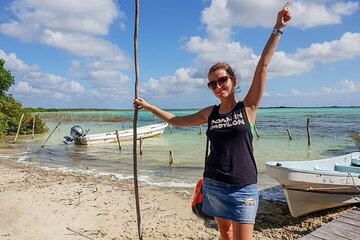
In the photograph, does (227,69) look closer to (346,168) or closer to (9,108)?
(346,168)

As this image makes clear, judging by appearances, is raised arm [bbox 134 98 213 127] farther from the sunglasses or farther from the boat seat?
the boat seat

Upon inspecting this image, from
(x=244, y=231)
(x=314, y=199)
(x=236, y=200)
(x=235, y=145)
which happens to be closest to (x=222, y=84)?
(x=235, y=145)

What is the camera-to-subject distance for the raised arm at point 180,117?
301 centimetres

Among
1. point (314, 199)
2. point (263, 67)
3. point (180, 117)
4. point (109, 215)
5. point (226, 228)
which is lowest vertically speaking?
point (109, 215)

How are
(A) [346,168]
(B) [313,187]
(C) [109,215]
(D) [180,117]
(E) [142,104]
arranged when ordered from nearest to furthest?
(D) [180,117] → (E) [142,104] → (B) [313,187] → (C) [109,215] → (A) [346,168]

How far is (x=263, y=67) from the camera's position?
2.64 metres

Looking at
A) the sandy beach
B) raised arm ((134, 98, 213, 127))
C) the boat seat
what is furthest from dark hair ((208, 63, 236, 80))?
the boat seat

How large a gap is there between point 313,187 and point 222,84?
5.30 metres

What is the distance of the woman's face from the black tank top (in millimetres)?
145

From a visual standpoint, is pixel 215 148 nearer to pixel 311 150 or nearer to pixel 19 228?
pixel 19 228

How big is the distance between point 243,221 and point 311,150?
829 inches

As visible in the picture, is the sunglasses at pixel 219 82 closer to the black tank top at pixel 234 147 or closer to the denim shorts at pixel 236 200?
the black tank top at pixel 234 147

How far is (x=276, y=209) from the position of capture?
26.2 ft

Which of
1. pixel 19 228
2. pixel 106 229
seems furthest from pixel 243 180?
pixel 19 228
